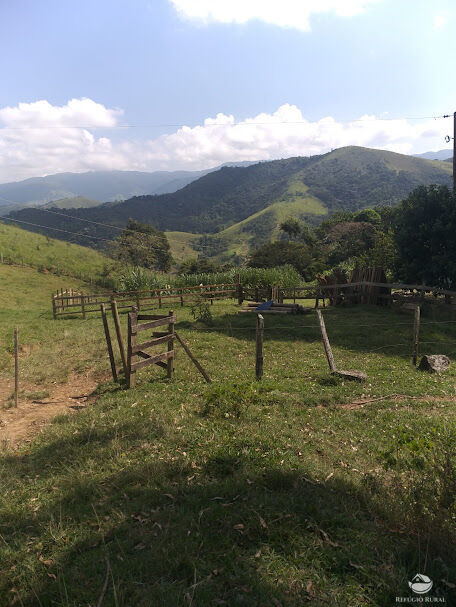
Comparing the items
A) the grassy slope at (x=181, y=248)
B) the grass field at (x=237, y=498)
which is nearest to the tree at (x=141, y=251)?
the grass field at (x=237, y=498)

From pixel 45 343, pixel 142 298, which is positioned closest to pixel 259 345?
pixel 45 343

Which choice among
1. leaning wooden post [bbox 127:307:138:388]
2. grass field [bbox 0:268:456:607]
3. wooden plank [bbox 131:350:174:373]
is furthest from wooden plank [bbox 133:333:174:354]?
grass field [bbox 0:268:456:607]

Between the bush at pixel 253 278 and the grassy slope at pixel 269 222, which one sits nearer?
the bush at pixel 253 278

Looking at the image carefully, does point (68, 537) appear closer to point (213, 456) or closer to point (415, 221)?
point (213, 456)

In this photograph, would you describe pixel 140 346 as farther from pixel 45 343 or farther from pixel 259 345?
pixel 45 343

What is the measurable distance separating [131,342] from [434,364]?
8.73 metres

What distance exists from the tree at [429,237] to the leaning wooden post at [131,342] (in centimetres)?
1706

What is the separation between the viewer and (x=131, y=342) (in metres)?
8.62

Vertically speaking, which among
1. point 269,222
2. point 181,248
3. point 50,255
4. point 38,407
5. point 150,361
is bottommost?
point 38,407

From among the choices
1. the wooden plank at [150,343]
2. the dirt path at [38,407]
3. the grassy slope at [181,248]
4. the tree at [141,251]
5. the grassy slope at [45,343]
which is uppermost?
the grassy slope at [181,248]

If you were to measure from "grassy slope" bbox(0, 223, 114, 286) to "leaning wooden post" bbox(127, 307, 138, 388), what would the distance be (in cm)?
3180

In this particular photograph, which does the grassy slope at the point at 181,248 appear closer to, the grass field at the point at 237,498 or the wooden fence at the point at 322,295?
the wooden fence at the point at 322,295

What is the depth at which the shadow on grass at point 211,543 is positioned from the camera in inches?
126

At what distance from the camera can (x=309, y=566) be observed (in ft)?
11.4
